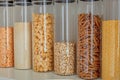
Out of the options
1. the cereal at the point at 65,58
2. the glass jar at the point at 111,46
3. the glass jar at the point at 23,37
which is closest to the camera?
the glass jar at the point at 111,46

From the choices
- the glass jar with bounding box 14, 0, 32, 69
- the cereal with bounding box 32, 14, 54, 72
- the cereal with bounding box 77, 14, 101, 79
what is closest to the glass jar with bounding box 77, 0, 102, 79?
the cereal with bounding box 77, 14, 101, 79

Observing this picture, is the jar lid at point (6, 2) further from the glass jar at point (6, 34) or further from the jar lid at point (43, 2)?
the jar lid at point (43, 2)

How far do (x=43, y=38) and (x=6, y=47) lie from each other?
0.20 meters

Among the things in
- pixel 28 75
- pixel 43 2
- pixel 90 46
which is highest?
pixel 43 2

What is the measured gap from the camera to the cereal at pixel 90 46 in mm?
847

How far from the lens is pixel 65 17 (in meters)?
0.93

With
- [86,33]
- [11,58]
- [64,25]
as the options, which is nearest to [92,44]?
[86,33]

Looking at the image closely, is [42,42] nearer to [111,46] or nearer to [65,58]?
[65,58]

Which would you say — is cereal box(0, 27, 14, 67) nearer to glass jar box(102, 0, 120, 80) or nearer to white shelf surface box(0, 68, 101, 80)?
white shelf surface box(0, 68, 101, 80)

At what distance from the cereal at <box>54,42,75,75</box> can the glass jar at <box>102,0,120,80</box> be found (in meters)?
0.14

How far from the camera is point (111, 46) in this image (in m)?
0.79

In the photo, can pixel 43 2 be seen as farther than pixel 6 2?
No

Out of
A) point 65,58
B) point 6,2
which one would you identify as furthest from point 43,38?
point 6,2

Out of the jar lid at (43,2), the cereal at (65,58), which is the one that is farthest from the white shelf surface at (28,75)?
the jar lid at (43,2)
